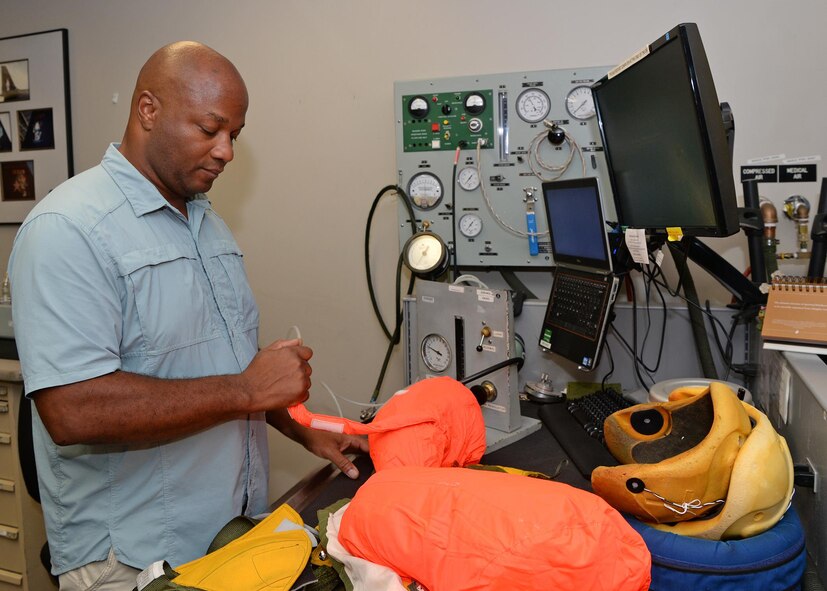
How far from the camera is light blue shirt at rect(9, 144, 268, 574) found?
1.02 meters

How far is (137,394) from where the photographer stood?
1.05 meters

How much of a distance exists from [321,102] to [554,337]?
144cm

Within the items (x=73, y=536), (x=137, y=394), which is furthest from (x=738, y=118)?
(x=73, y=536)

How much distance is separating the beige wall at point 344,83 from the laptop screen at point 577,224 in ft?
1.96

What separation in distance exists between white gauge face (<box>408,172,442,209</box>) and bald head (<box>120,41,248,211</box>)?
1.16m

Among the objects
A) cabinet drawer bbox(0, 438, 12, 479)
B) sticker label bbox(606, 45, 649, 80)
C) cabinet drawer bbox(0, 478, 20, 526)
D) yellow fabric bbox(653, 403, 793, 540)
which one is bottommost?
cabinet drawer bbox(0, 478, 20, 526)

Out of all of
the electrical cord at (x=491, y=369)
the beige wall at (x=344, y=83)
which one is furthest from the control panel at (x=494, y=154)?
the electrical cord at (x=491, y=369)

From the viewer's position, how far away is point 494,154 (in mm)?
2275

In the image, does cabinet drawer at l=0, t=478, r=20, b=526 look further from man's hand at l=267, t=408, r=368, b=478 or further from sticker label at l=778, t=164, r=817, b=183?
sticker label at l=778, t=164, r=817, b=183

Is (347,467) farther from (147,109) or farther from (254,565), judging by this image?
(147,109)

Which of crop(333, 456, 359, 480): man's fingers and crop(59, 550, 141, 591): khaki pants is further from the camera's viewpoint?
crop(333, 456, 359, 480): man's fingers

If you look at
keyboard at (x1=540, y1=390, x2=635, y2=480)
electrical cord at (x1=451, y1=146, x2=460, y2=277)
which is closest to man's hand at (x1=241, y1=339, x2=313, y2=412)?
keyboard at (x1=540, y1=390, x2=635, y2=480)

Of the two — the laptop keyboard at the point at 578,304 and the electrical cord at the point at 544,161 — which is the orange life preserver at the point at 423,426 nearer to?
the laptop keyboard at the point at 578,304

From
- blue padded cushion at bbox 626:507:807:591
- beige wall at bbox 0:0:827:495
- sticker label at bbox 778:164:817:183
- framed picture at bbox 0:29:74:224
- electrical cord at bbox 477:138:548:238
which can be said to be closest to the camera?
blue padded cushion at bbox 626:507:807:591
